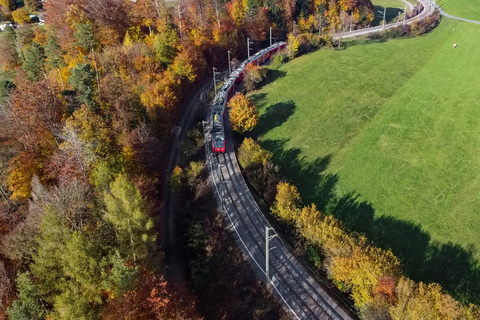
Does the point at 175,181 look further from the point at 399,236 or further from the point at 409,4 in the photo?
the point at 409,4

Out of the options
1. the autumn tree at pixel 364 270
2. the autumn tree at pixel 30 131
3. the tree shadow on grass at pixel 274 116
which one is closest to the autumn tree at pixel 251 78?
the tree shadow on grass at pixel 274 116

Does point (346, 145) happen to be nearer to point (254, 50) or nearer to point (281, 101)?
point (281, 101)

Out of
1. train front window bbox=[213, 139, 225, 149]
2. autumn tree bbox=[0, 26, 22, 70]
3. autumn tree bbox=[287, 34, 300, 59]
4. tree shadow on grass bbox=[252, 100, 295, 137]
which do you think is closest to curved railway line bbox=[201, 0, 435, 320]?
train front window bbox=[213, 139, 225, 149]

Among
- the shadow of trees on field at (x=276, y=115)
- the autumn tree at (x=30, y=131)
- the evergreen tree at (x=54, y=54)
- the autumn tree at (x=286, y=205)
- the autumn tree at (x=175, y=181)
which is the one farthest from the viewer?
the shadow of trees on field at (x=276, y=115)

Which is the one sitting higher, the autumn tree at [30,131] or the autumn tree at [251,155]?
the autumn tree at [30,131]

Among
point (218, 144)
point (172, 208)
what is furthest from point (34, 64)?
point (172, 208)

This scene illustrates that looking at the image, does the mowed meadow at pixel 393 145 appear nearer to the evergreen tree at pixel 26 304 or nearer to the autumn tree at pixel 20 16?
the evergreen tree at pixel 26 304
